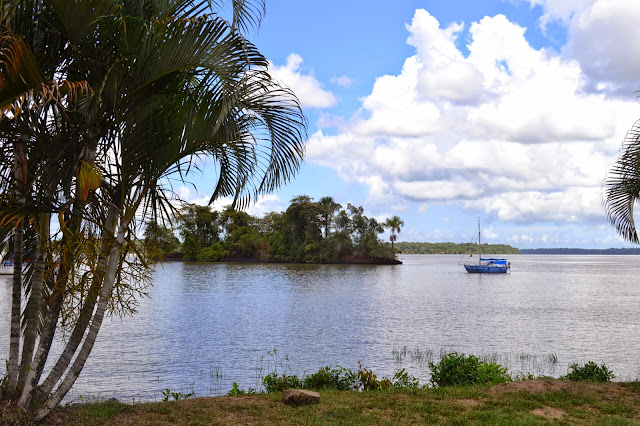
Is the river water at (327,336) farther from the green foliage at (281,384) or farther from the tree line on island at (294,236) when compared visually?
the tree line on island at (294,236)

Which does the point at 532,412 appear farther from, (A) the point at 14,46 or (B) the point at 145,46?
(A) the point at 14,46

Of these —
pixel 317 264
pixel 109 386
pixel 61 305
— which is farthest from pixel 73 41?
pixel 317 264

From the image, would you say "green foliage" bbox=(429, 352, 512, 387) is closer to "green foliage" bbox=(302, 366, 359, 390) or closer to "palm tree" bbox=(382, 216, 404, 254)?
"green foliage" bbox=(302, 366, 359, 390)

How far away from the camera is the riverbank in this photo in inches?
310

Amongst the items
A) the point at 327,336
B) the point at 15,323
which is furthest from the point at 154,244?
the point at 327,336

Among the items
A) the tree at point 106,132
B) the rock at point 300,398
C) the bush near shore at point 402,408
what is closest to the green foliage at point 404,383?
the bush near shore at point 402,408

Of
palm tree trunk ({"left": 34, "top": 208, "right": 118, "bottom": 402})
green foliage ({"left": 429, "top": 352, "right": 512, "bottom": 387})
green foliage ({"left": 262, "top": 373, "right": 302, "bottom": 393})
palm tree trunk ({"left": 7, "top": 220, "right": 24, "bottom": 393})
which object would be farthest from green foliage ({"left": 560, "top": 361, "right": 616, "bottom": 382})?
palm tree trunk ({"left": 7, "top": 220, "right": 24, "bottom": 393})

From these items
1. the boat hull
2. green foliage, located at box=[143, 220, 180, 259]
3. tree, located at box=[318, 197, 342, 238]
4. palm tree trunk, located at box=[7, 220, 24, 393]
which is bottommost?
the boat hull

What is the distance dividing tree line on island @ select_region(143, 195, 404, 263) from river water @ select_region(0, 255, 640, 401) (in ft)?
171

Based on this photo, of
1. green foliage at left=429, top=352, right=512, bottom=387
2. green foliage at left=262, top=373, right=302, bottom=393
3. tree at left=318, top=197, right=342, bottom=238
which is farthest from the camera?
tree at left=318, top=197, right=342, bottom=238

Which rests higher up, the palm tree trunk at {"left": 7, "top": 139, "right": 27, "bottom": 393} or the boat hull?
the palm tree trunk at {"left": 7, "top": 139, "right": 27, "bottom": 393}

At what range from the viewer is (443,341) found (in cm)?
2542

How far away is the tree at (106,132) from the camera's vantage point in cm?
655

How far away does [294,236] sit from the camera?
106938 mm
